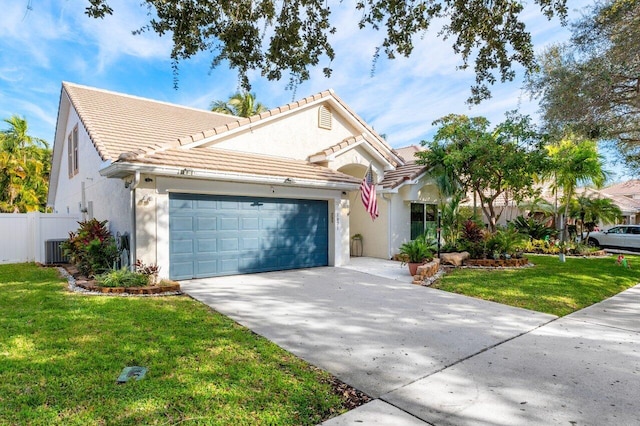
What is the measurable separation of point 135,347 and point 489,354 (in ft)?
15.4

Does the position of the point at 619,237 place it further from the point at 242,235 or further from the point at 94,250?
the point at 94,250

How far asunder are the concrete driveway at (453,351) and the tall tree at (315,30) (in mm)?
4114

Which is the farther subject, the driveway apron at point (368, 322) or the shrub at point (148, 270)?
the shrub at point (148, 270)

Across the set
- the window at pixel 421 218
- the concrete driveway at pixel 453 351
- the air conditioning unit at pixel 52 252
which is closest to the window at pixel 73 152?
the air conditioning unit at pixel 52 252

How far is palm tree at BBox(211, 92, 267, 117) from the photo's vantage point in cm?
3162

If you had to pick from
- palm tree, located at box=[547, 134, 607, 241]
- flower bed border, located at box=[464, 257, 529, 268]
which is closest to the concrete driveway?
flower bed border, located at box=[464, 257, 529, 268]

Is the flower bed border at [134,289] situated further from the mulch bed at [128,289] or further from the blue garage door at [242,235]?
the blue garage door at [242,235]

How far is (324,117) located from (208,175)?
6874 millimetres

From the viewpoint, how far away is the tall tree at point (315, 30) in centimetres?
504

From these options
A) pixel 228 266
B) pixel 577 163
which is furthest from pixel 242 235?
pixel 577 163

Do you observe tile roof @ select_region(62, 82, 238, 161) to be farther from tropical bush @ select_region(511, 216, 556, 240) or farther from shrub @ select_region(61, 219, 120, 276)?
tropical bush @ select_region(511, 216, 556, 240)

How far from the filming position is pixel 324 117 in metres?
14.9

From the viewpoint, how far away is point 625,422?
319 cm

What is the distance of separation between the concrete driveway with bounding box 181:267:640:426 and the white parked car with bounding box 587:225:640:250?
15654 millimetres
